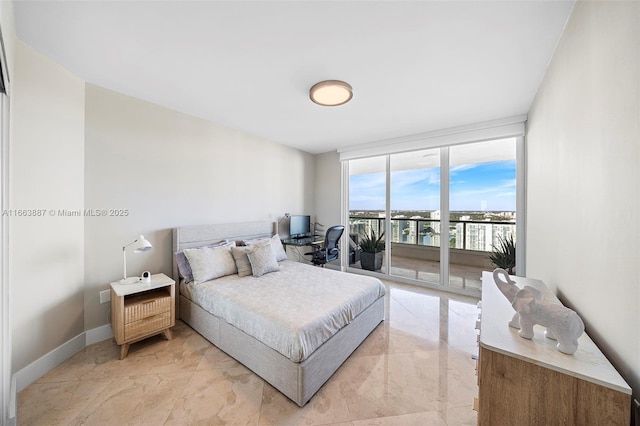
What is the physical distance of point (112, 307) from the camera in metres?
2.17

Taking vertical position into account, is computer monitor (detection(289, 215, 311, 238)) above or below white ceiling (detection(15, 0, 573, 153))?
below

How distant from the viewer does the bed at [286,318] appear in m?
1.61

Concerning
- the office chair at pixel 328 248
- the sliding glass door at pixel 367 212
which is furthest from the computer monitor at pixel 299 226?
the sliding glass door at pixel 367 212

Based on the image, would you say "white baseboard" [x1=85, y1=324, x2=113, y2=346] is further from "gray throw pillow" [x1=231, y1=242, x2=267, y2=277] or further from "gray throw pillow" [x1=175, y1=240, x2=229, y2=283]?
"gray throw pillow" [x1=231, y1=242, x2=267, y2=277]

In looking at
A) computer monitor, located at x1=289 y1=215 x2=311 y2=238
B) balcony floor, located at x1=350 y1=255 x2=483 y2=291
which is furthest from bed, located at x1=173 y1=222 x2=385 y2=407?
balcony floor, located at x1=350 y1=255 x2=483 y2=291

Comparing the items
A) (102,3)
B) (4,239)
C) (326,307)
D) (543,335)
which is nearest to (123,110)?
(102,3)

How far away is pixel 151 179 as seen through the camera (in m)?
2.62

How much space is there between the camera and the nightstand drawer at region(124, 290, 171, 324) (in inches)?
80.2

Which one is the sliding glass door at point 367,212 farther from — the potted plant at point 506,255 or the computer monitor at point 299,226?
the potted plant at point 506,255

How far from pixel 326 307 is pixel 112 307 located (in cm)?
203

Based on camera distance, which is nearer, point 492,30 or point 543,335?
point 543,335

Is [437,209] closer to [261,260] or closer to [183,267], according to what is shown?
[261,260]

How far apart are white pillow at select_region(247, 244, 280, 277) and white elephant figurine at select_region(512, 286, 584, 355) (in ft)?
7.75

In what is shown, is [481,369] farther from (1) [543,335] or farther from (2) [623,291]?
(2) [623,291]
